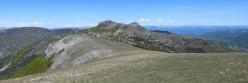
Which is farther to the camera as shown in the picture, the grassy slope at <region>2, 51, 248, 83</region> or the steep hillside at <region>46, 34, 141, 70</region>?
the steep hillside at <region>46, 34, 141, 70</region>

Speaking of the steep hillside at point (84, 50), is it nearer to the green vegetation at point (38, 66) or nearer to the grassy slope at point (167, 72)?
the green vegetation at point (38, 66)

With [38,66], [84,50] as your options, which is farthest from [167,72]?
[38,66]

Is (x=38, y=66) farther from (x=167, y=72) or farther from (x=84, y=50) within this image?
(x=167, y=72)

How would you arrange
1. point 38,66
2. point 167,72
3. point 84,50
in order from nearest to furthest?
point 167,72 → point 84,50 → point 38,66

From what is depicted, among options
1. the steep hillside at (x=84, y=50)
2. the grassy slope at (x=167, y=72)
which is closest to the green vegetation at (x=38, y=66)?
the steep hillside at (x=84, y=50)

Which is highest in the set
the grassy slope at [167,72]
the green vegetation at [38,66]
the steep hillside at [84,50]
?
the grassy slope at [167,72]

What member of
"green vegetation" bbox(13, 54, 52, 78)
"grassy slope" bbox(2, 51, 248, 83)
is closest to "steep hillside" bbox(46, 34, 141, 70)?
"green vegetation" bbox(13, 54, 52, 78)

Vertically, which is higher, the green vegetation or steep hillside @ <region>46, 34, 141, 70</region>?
steep hillside @ <region>46, 34, 141, 70</region>

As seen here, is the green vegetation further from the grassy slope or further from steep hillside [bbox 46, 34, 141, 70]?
the grassy slope
